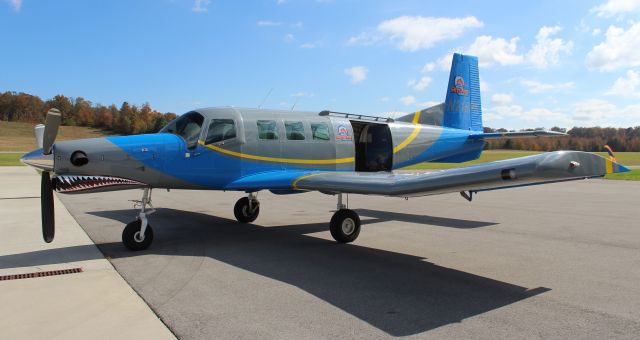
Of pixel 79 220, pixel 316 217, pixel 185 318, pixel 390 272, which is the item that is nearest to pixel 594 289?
pixel 390 272

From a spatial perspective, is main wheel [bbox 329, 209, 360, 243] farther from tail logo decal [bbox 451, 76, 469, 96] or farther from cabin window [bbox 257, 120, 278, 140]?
tail logo decal [bbox 451, 76, 469, 96]

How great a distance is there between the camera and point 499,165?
5.13m

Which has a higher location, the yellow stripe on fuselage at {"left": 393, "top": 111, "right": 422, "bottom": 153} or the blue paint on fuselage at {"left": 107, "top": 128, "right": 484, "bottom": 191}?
the yellow stripe on fuselage at {"left": 393, "top": 111, "right": 422, "bottom": 153}

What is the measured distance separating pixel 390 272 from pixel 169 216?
740 centimetres

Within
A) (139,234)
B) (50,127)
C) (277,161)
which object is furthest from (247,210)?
(50,127)

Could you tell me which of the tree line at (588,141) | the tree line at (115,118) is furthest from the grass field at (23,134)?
the tree line at (588,141)

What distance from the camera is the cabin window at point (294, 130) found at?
358 inches

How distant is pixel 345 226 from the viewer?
844 cm

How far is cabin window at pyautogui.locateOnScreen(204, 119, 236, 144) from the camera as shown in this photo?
8250mm

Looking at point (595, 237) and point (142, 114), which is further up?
point (142, 114)

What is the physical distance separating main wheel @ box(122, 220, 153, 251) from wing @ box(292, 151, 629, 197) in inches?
144

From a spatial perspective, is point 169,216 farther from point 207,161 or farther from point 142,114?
point 142,114

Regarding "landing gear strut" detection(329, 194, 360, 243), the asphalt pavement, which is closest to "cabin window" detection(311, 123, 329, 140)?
"landing gear strut" detection(329, 194, 360, 243)

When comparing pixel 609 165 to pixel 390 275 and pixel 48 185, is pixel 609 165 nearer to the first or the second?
pixel 390 275
